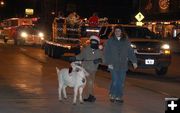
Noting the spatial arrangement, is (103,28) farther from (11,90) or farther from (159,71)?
(11,90)

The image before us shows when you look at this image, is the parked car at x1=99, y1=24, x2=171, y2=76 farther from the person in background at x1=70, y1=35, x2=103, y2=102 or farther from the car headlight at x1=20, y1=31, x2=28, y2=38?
the car headlight at x1=20, y1=31, x2=28, y2=38

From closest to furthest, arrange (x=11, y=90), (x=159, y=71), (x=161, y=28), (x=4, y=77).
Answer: (x=11, y=90) < (x=4, y=77) < (x=159, y=71) < (x=161, y=28)

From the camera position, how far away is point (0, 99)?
11922mm

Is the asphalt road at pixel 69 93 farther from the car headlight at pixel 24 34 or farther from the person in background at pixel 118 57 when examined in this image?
the car headlight at pixel 24 34

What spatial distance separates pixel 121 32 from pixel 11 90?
347 cm

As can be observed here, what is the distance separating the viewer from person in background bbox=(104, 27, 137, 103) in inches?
462

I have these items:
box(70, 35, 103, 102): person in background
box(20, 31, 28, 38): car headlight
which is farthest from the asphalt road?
box(20, 31, 28, 38): car headlight

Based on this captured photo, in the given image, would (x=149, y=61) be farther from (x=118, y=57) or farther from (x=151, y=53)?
(x=118, y=57)

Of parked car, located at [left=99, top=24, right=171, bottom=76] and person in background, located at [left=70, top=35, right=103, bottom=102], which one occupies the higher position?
person in background, located at [left=70, top=35, right=103, bottom=102]

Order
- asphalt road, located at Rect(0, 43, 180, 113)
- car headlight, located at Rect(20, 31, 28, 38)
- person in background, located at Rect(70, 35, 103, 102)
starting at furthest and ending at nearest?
car headlight, located at Rect(20, 31, 28, 38) < person in background, located at Rect(70, 35, 103, 102) < asphalt road, located at Rect(0, 43, 180, 113)

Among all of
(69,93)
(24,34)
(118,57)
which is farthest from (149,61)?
(24,34)

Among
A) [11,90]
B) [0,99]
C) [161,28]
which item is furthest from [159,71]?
[161,28]

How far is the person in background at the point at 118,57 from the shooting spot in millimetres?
11734

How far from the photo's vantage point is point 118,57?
11.7m
